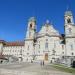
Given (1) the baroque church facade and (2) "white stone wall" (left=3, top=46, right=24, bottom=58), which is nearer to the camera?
(1) the baroque church facade

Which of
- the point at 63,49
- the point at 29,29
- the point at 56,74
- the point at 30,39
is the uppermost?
the point at 29,29

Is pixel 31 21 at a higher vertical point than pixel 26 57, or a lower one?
higher

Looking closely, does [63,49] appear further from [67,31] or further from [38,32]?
[38,32]

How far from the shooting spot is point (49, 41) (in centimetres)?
7269

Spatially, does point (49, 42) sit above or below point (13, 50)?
above

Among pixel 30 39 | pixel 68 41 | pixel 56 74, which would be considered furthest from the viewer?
pixel 30 39

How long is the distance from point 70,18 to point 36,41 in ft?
60.3

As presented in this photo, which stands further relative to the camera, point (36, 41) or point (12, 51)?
point (12, 51)

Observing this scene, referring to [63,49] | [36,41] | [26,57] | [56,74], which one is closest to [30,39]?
[36,41]

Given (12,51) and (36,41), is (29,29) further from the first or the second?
(12,51)

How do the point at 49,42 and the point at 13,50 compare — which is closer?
the point at 49,42

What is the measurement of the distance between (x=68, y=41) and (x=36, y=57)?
613 inches

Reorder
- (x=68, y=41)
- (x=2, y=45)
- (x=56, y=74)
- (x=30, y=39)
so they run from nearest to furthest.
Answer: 1. (x=56, y=74)
2. (x=68, y=41)
3. (x=30, y=39)
4. (x=2, y=45)

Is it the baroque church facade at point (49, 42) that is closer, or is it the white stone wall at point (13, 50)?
the baroque church facade at point (49, 42)
